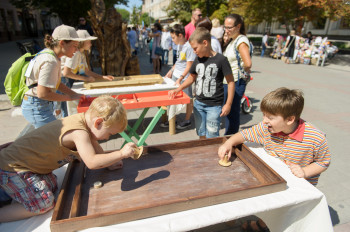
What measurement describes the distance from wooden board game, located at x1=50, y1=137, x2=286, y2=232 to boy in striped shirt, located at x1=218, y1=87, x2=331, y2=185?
0.19 meters

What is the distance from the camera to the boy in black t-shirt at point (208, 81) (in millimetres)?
2406

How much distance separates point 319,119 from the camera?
196 inches

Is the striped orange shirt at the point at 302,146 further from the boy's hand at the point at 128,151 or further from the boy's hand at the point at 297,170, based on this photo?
the boy's hand at the point at 128,151

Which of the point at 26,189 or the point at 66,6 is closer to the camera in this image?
the point at 26,189

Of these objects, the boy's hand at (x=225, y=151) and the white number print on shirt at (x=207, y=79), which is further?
the white number print on shirt at (x=207, y=79)

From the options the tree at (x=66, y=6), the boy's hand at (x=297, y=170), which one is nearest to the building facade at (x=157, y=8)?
the tree at (x=66, y=6)

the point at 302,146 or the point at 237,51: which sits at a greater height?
the point at 237,51

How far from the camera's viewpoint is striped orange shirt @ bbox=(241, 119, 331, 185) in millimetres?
1472

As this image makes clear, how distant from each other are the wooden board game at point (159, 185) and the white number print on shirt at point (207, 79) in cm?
101

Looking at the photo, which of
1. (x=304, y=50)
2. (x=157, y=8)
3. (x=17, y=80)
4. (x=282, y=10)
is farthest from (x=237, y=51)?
(x=157, y=8)

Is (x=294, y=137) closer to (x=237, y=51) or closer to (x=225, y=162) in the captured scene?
(x=225, y=162)

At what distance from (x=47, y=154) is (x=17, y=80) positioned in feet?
4.59

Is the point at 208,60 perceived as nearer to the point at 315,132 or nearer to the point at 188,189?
the point at 315,132

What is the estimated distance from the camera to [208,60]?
2525 mm
